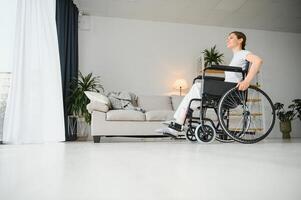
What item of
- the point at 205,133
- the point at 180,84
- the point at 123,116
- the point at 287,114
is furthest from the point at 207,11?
the point at 205,133

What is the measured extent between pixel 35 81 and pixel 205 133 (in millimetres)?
2145

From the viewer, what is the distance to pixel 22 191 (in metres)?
0.57

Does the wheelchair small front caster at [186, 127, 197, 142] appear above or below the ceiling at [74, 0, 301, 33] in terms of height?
below

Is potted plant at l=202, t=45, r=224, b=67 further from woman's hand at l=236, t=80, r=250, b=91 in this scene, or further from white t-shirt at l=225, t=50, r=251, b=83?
woman's hand at l=236, t=80, r=250, b=91

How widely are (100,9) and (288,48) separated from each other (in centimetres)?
450

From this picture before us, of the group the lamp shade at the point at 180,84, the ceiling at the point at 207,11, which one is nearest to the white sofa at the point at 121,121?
the lamp shade at the point at 180,84

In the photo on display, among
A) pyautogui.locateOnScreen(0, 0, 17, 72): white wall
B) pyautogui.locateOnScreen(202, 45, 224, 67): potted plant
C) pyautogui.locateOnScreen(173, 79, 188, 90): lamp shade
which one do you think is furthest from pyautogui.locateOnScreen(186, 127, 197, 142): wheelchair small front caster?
pyautogui.locateOnScreen(202, 45, 224, 67): potted plant

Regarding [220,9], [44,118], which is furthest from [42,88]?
[220,9]

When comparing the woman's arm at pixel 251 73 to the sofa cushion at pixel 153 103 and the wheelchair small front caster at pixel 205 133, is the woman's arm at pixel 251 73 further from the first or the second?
the sofa cushion at pixel 153 103

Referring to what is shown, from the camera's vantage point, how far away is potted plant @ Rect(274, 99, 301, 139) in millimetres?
5078

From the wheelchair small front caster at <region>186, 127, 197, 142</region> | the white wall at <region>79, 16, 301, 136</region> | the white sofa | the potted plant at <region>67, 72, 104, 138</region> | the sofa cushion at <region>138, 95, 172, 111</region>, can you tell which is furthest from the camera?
the white wall at <region>79, 16, 301, 136</region>

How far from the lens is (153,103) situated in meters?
4.18

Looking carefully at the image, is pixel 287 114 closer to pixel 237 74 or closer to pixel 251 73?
pixel 237 74

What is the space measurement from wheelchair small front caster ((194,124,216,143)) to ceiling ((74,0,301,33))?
2797mm
